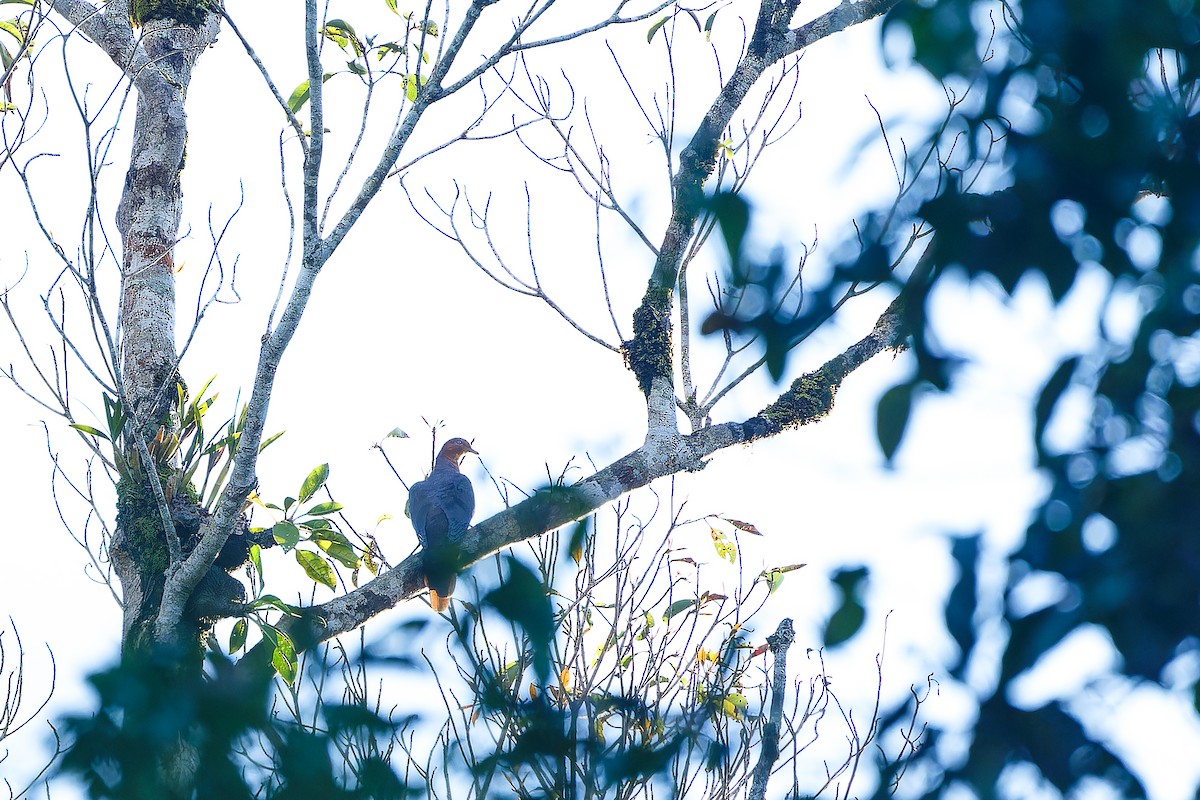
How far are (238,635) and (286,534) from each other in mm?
394

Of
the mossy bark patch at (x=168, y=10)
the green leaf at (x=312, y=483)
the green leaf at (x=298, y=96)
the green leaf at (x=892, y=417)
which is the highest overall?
the mossy bark patch at (x=168, y=10)

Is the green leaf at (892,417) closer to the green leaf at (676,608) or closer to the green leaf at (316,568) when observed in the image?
the green leaf at (676,608)

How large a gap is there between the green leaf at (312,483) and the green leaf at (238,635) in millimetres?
420

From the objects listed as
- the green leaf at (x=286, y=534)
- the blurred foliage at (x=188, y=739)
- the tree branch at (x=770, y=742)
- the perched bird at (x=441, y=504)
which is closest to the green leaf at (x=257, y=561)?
the green leaf at (x=286, y=534)

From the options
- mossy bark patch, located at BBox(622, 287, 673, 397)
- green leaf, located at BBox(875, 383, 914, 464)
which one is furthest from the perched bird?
green leaf, located at BBox(875, 383, 914, 464)

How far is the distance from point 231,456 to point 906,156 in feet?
9.42

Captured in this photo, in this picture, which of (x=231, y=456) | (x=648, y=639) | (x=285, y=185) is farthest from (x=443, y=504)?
(x=285, y=185)

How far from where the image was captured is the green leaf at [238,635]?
340 centimetres

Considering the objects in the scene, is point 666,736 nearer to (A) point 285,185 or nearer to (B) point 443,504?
(A) point 285,185

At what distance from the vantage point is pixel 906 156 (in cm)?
99

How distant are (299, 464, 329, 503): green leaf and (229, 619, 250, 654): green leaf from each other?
42 cm

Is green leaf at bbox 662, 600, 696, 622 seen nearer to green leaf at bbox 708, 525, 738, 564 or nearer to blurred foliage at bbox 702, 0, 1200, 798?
green leaf at bbox 708, 525, 738, 564

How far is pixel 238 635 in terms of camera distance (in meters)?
3.41

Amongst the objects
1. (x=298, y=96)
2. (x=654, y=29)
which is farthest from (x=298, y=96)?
(x=654, y=29)
